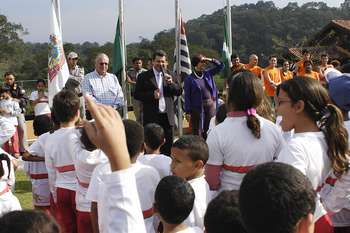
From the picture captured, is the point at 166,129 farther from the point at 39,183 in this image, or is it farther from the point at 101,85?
the point at 39,183

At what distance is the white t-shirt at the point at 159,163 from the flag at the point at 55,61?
14.0 ft

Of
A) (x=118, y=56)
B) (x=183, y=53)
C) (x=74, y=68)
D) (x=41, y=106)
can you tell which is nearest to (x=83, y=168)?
(x=41, y=106)

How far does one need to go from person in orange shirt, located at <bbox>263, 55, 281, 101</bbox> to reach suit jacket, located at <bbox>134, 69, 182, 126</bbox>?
3.74 metres

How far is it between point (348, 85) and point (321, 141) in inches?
20.4

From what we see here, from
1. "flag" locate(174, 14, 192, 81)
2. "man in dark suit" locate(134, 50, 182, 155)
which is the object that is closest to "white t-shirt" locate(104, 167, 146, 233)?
"man in dark suit" locate(134, 50, 182, 155)

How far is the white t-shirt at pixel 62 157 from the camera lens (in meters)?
3.80

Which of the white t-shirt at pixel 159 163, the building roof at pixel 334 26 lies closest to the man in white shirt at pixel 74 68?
the white t-shirt at pixel 159 163

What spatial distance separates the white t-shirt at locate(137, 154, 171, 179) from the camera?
133 inches

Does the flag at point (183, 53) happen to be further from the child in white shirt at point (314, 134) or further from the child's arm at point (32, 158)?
the child in white shirt at point (314, 134)

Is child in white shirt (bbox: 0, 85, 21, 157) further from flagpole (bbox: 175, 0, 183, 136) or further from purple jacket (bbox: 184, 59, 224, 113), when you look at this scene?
purple jacket (bbox: 184, 59, 224, 113)

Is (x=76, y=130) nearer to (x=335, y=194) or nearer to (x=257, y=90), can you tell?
(x=257, y=90)

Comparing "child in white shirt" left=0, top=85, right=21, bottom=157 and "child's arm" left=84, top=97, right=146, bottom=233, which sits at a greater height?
"child's arm" left=84, top=97, right=146, bottom=233

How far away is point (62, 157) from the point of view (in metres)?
3.85

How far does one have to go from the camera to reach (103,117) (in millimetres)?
1236
